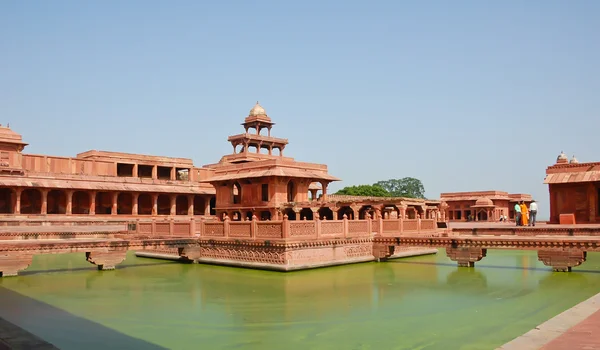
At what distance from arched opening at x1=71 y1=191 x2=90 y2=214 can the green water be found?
790 inches

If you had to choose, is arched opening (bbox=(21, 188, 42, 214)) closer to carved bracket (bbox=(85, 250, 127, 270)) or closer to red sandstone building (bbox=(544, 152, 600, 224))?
carved bracket (bbox=(85, 250, 127, 270))

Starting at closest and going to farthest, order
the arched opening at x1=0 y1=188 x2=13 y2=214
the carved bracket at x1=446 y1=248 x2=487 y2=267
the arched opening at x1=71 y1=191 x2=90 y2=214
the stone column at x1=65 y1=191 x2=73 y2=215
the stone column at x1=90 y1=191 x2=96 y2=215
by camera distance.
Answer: the carved bracket at x1=446 y1=248 x2=487 y2=267
the arched opening at x1=0 y1=188 x2=13 y2=214
the stone column at x1=65 y1=191 x2=73 y2=215
the stone column at x1=90 y1=191 x2=96 y2=215
the arched opening at x1=71 y1=191 x2=90 y2=214

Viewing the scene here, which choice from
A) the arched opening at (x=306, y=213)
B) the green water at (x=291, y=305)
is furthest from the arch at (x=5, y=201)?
the arched opening at (x=306, y=213)

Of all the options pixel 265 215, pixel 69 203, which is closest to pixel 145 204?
pixel 69 203

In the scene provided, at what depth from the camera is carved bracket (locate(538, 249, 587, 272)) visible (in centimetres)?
1741

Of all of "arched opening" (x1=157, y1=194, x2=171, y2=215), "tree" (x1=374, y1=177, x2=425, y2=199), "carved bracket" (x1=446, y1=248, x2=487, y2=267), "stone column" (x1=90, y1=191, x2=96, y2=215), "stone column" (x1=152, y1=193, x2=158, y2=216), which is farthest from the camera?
"tree" (x1=374, y1=177, x2=425, y2=199)

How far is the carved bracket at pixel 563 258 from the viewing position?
1741cm

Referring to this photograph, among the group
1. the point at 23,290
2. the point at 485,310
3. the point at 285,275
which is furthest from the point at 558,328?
the point at 23,290

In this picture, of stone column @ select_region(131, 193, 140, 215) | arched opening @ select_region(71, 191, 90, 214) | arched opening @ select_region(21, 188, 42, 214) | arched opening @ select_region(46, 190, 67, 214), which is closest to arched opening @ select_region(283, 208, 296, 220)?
stone column @ select_region(131, 193, 140, 215)

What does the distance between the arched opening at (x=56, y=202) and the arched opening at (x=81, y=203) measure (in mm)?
1031

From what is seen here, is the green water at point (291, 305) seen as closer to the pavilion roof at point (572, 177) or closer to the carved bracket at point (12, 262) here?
the carved bracket at point (12, 262)

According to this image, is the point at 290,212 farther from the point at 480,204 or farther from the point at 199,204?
the point at 480,204

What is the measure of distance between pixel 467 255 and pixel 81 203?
29810mm

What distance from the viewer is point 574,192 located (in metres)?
28.4
